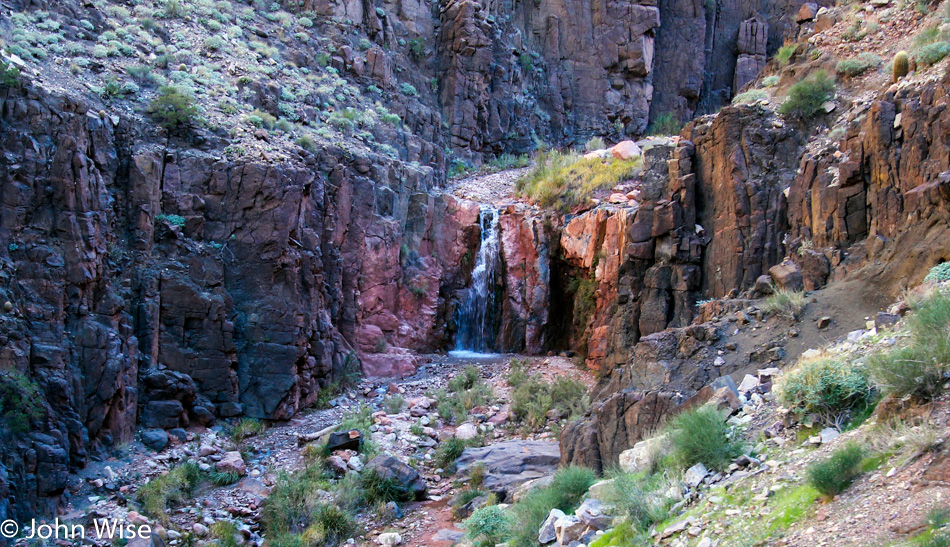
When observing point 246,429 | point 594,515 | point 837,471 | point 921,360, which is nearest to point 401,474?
point 246,429

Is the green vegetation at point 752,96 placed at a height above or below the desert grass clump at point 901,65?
above

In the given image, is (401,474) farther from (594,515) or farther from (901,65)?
(901,65)

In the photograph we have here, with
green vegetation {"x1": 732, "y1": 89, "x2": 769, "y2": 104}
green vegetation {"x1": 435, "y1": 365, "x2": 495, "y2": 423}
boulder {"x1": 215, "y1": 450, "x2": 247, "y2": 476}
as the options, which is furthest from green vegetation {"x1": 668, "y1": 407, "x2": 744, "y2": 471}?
green vegetation {"x1": 435, "y1": 365, "x2": 495, "y2": 423}

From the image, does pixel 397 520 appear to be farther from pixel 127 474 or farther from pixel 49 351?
pixel 49 351

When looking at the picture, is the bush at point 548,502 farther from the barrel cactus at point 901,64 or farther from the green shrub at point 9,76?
the green shrub at point 9,76

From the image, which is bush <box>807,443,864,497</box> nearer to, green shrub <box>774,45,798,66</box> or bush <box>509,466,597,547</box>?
bush <box>509,466,597,547</box>

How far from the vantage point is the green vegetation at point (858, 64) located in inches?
530

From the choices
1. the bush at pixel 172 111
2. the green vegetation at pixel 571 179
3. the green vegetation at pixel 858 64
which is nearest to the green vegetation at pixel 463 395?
the green vegetation at pixel 571 179

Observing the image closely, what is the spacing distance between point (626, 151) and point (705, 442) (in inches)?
914

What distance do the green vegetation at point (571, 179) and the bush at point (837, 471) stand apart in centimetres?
1886

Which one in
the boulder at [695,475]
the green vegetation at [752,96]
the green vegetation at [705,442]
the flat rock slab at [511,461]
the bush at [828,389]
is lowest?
the flat rock slab at [511,461]

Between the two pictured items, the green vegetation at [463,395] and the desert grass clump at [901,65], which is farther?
the green vegetation at [463,395]

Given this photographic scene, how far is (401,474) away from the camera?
13719mm

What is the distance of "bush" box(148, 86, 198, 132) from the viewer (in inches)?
693
